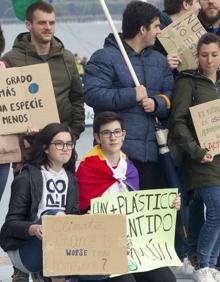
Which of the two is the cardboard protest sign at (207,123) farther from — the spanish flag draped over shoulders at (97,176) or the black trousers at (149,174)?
the spanish flag draped over shoulders at (97,176)

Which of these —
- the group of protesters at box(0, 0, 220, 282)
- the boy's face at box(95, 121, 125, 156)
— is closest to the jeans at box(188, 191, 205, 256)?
the group of protesters at box(0, 0, 220, 282)

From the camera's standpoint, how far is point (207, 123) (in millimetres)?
6535

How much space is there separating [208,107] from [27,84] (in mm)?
1232

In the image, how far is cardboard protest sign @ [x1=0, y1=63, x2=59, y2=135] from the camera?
6.25m

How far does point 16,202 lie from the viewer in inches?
227

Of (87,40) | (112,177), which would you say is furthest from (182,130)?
(87,40)

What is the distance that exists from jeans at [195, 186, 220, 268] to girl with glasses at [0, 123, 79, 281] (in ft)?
3.37

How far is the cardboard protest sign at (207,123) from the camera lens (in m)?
6.50

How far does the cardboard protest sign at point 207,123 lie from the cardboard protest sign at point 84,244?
1.31 m

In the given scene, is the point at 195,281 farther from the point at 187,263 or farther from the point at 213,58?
the point at 213,58

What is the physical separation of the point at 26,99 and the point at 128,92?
67cm

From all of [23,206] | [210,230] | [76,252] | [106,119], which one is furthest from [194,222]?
[76,252]

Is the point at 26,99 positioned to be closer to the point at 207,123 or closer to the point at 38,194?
the point at 38,194

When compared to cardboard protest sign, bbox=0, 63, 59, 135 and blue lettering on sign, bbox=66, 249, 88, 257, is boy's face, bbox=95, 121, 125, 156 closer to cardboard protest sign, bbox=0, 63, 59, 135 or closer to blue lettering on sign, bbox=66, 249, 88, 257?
cardboard protest sign, bbox=0, 63, 59, 135
